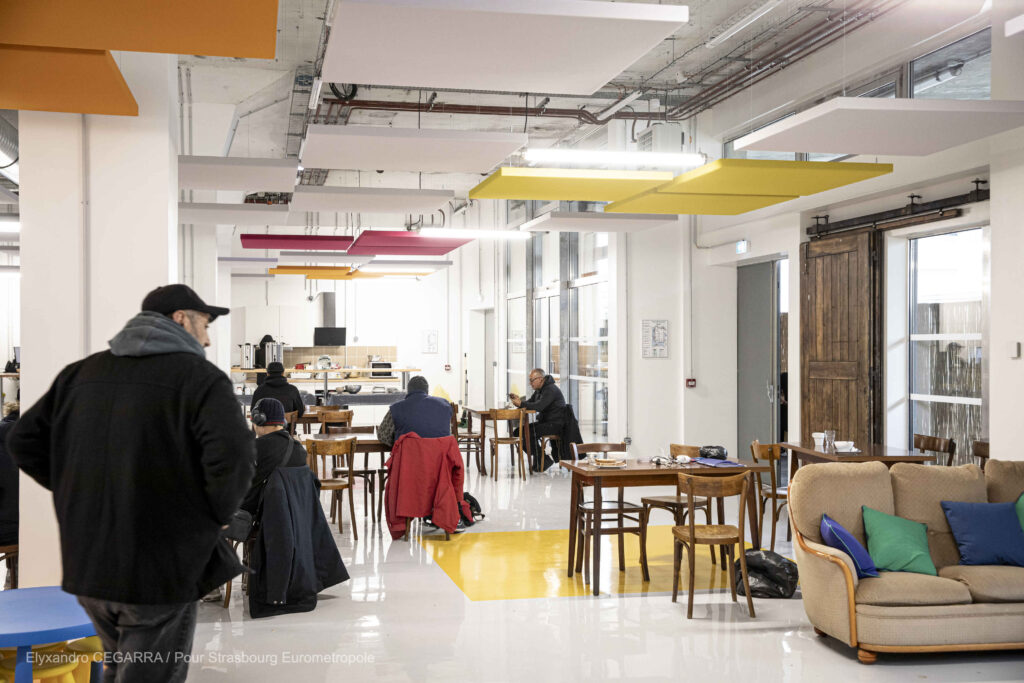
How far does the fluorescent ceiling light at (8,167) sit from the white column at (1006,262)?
7310mm

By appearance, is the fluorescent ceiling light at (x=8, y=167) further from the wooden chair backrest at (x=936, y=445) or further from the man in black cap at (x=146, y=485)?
the wooden chair backrest at (x=936, y=445)

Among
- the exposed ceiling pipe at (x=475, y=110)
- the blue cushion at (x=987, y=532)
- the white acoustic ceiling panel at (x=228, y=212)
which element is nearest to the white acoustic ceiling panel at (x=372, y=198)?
the white acoustic ceiling panel at (x=228, y=212)

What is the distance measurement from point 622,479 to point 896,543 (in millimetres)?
1812

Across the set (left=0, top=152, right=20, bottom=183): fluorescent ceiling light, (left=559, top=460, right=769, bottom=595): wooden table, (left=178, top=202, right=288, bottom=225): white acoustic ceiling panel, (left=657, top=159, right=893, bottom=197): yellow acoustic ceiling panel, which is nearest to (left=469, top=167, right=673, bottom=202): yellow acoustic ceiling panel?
(left=657, top=159, right=893, bottom=197): yellow acoustic ceiling panel

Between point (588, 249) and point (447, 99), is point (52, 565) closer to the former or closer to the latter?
point (447, 99)

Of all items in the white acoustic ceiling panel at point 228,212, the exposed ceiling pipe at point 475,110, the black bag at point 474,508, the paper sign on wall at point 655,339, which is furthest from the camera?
the paper sign on wall at point 655,339

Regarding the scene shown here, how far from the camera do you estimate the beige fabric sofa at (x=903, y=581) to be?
4855mm

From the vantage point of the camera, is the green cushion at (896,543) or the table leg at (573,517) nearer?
the green cushion at (896,543)

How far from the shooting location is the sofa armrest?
16.1ft

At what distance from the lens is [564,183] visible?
24.0ft

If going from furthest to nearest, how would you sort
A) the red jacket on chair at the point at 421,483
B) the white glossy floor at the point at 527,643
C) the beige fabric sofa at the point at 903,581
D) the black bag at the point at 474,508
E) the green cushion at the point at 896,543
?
the black bag at the point at 474,508 → the red jacket on chair at the point at 421,483 → the green cushion at the point at 896,543 → the beige fabric sofa at the point at 903,581 → the white glossy floor at the point at 527,643

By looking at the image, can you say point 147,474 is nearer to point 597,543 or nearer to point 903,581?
point 597,543

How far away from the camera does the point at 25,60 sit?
3787 millimetres

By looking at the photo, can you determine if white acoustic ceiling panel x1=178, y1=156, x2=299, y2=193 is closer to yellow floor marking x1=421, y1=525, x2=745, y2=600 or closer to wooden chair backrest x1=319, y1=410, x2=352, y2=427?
wooden chair backrest x1=319, y1=410, x2=352, y2=427
